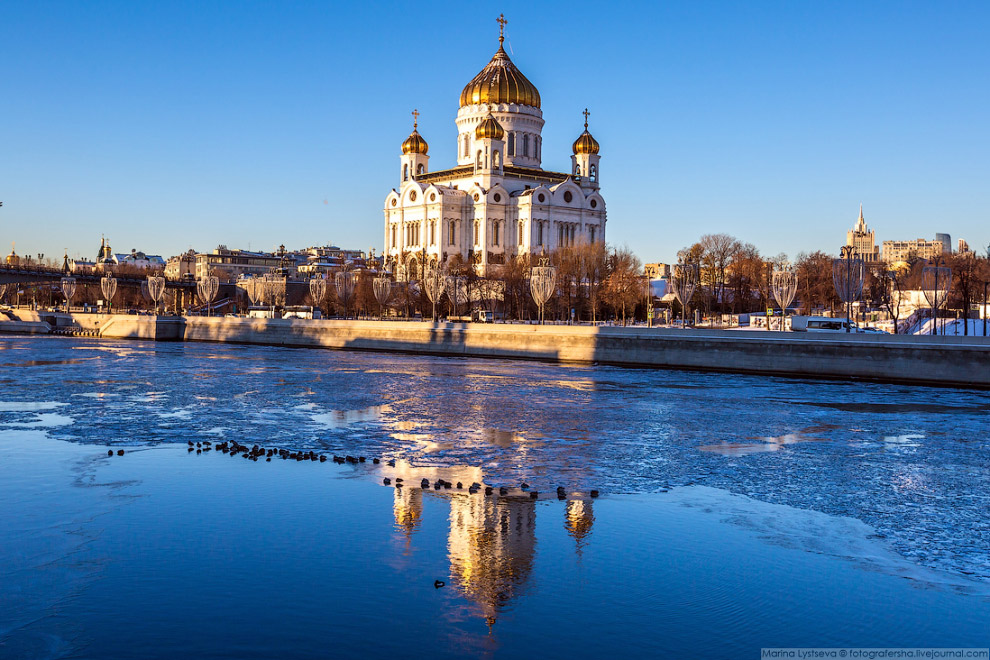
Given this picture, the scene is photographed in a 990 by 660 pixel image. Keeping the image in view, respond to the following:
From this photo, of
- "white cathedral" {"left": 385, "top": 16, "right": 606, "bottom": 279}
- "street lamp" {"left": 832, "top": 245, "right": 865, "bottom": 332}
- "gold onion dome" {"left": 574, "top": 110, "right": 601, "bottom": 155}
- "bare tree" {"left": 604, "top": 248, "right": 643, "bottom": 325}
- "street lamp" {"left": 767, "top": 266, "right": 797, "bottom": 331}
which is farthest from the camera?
"gold onion dome" {"left": 574, "top": 110, "right": 601, "bottom": 155}

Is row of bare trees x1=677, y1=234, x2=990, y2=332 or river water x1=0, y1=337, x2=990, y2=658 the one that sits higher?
row of bare trees x1=677, y1=234, x2=990, y2=332

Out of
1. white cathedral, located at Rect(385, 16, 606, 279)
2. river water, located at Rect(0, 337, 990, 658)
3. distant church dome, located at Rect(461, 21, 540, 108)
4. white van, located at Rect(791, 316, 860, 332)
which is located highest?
distant church dome, located at Rect(461, 21, 540, 108)

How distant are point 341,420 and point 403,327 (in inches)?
1155

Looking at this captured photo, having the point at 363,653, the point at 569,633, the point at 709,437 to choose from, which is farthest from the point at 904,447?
the point at 363,653

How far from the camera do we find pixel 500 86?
87938mm

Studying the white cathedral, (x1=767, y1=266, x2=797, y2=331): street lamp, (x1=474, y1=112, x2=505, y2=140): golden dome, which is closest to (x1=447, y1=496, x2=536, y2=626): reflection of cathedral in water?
(x1=767, y1=266, x2=797, y2=331): street lamp

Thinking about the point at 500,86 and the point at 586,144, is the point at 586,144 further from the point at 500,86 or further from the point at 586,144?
the point at 500,86

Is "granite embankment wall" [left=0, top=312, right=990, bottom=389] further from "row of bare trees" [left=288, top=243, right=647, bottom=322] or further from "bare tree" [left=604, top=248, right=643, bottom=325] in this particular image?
"bare tree" [left=604, top=248, right=643, bottom=325]

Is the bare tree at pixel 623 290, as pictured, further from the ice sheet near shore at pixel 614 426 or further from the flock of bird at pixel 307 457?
the flock of bird at pixel 307 457

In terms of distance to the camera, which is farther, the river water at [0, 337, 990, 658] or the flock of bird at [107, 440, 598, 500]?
the flock of bird at [107, 440, 598, 500]

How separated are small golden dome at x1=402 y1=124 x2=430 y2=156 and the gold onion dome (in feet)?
47.8

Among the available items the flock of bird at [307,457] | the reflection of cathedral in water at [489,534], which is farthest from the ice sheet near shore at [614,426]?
the reflection of cathedral in water at [489,534]

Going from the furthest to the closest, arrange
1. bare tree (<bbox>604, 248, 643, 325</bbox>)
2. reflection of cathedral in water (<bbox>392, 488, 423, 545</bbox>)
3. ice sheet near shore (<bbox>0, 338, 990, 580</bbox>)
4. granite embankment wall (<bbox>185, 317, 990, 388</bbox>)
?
bare tree (<bbox>604, 248, 643, 325</bbox>)
granite embankment wall (<bbox>185, 317, 990, 388</bbox>)
ice sheet near shore (<bbox>0, 338, 990, 580</bbox>)
reflection of cathedral in water (<bbox>392, 488, 423, 545</bbox>)

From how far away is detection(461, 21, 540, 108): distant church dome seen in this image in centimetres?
8794
